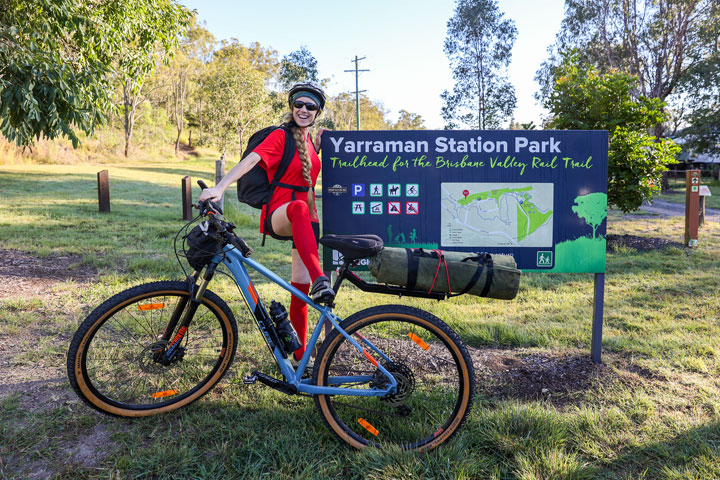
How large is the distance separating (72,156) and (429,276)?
3406 cm

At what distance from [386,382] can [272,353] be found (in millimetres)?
675

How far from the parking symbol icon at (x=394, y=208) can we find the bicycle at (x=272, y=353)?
1.07 m

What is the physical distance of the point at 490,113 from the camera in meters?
33.2

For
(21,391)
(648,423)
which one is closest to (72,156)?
(21,391)

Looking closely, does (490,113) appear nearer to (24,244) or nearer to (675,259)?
(675,259)

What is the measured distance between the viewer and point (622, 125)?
8.73 metres

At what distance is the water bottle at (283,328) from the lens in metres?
2.74

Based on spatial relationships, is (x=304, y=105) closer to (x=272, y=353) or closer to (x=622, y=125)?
(x=272, y=353)

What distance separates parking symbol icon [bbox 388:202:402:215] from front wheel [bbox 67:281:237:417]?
1.44m

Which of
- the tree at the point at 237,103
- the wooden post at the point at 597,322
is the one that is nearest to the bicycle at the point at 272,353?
the wooden post at the point at 597,322

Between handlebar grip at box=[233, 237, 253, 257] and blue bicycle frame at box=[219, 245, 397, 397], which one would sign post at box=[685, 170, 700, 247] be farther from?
handlebar grip at box=[233, 237, 253, 257]

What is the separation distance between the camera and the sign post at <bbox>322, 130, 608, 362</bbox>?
12.1ft

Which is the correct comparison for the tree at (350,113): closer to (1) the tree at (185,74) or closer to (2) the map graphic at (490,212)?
(1) the tree at (185,74)

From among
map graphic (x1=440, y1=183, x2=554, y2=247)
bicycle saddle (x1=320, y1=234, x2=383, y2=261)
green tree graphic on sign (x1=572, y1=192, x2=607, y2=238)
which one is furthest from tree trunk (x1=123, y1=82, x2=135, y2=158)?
bicycle saddle (x1=320, y1=234, x2=383, y2=261)
